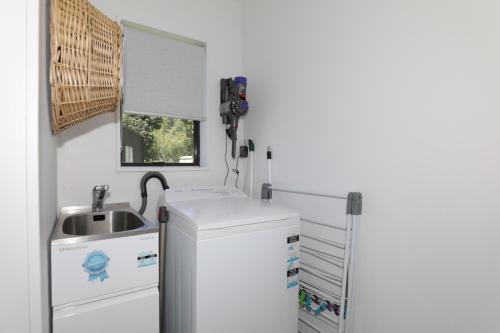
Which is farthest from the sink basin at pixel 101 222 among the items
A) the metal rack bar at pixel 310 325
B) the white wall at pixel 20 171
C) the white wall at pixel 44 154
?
the metal rack bar at pixel 310 325

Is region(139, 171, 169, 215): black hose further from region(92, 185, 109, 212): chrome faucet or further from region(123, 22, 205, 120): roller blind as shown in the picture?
region(123, 22, 205, 120): roller blind

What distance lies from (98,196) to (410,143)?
1.88 meters

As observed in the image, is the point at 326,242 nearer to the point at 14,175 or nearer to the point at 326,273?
the point at 326,273

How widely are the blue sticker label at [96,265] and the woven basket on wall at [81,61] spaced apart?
0.60 metres

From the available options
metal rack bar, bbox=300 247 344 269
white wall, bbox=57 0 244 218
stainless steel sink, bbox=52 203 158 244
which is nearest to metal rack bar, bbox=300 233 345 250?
metal rack bar, bbox=300 247 344 269

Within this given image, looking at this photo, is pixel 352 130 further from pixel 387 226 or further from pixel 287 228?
pixel 287 228

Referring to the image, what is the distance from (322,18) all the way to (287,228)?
4.64 ft

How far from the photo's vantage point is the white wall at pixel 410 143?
1.07 meters

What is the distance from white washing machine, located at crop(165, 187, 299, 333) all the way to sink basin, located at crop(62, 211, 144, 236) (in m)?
0.32

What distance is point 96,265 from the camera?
119 cm

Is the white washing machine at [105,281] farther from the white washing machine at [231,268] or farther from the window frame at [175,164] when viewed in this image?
the window frame at [175,164]

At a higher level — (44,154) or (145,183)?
(44,154)

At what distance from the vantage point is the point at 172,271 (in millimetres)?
1584

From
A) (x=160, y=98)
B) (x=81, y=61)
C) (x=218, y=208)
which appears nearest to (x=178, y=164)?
(x=160, y=98)
